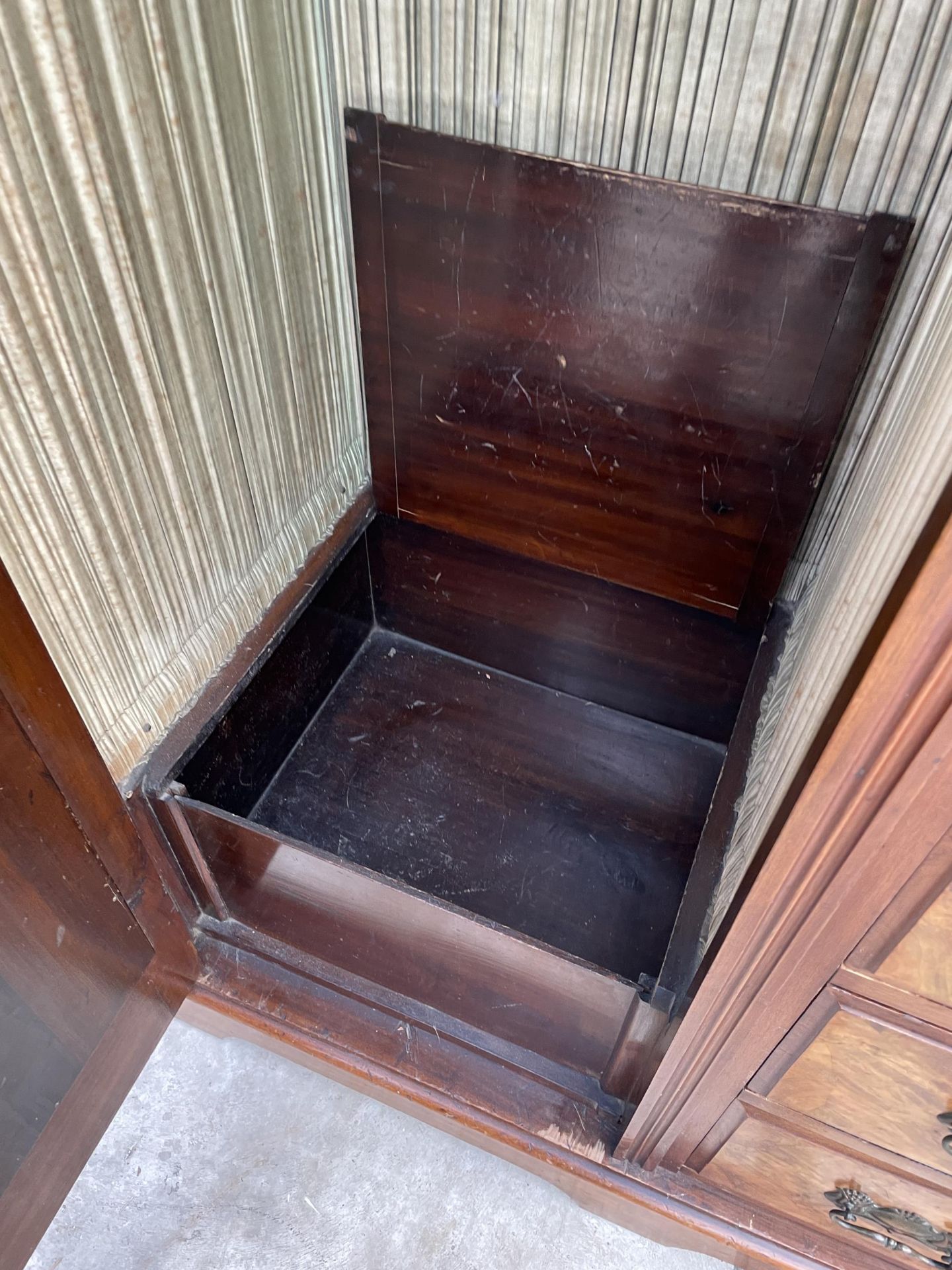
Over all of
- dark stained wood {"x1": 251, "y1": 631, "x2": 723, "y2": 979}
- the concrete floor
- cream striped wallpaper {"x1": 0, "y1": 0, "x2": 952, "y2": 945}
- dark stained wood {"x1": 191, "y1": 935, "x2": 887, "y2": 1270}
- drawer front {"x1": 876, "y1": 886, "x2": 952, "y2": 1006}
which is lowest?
the concrete floor

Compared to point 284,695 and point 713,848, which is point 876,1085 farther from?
point 284,695

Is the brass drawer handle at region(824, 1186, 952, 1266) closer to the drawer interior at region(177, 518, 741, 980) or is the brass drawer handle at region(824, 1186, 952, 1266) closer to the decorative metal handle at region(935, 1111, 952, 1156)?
the decorative metal handle at region(935, 1111, 952, 1156)

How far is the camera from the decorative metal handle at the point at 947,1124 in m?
0.60

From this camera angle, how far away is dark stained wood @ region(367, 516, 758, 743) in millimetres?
1123

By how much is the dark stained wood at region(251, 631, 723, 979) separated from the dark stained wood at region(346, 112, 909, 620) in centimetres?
24

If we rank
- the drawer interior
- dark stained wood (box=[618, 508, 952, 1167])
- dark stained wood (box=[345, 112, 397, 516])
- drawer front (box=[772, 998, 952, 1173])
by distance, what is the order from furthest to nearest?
the drawer interior < dark stained wood (box=[345, 112, 397, 516]) < drawer front (box=[772, 998, 952, 1173]) < dark stained wood (box=[618, 508, 952, 1167])

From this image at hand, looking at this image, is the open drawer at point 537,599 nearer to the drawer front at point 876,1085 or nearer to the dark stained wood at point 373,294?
the dark stained wood at point 373,294

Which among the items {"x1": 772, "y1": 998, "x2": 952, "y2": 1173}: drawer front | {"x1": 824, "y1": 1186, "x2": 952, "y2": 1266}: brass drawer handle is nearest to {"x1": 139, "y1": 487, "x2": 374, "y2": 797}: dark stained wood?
{"x1": 772, "y1": 998, "x2": 952, "y2": 1173}: drawer front

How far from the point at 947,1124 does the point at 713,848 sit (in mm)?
273

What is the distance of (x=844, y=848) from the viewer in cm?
49

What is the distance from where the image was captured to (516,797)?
3.81ft

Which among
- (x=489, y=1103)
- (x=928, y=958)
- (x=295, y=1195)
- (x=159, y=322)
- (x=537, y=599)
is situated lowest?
(x=295, y=1195)

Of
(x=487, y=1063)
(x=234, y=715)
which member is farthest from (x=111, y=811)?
(x=487, y=1063)

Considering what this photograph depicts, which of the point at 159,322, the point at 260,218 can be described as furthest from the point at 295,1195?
the point at 260,218
